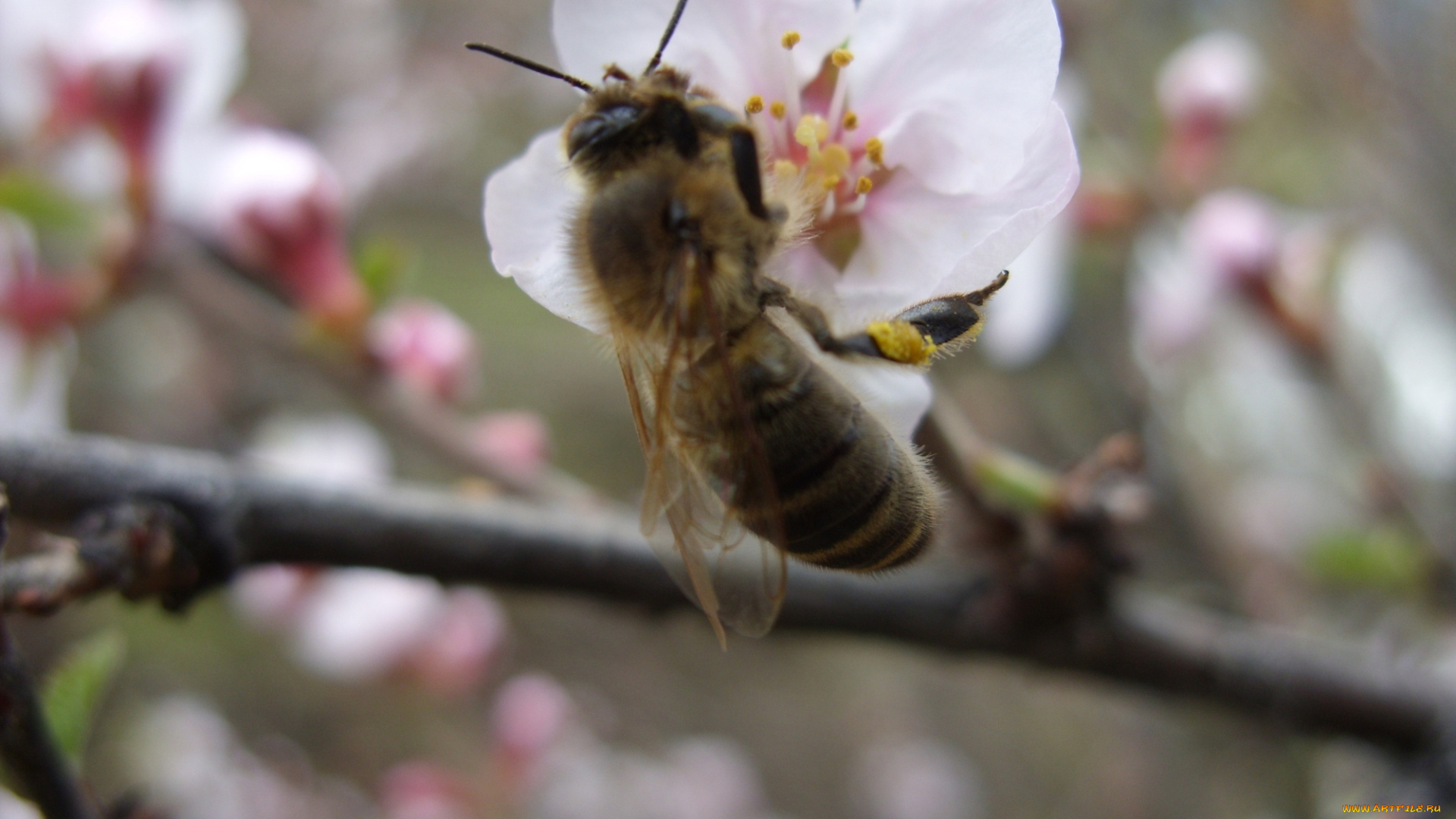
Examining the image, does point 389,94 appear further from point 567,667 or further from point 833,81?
point 833,81

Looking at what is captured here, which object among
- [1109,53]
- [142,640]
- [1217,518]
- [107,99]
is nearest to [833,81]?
[107,99]

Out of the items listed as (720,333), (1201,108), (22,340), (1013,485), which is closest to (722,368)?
(720,333)

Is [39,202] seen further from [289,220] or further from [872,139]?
[872,139]

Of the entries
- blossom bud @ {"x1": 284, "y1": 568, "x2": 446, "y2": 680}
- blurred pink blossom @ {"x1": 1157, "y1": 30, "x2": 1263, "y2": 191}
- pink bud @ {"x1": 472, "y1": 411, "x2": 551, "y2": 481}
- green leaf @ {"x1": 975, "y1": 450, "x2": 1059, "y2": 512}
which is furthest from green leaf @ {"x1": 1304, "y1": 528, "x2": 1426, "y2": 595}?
blossom bud @ {"x1": 284, "y1": 568, "x2": 446, "y2": 680}

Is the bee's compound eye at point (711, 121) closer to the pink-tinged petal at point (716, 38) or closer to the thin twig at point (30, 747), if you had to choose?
the pink-tinged petal at point (716, 38)

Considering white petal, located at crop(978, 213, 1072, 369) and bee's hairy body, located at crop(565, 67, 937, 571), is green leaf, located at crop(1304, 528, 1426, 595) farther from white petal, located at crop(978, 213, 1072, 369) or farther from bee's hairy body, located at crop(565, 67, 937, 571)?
bee's hairy body, located at crop(565, 67, 937, 571)

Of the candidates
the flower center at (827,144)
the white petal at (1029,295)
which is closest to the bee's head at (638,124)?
the flower center at (827,144)
